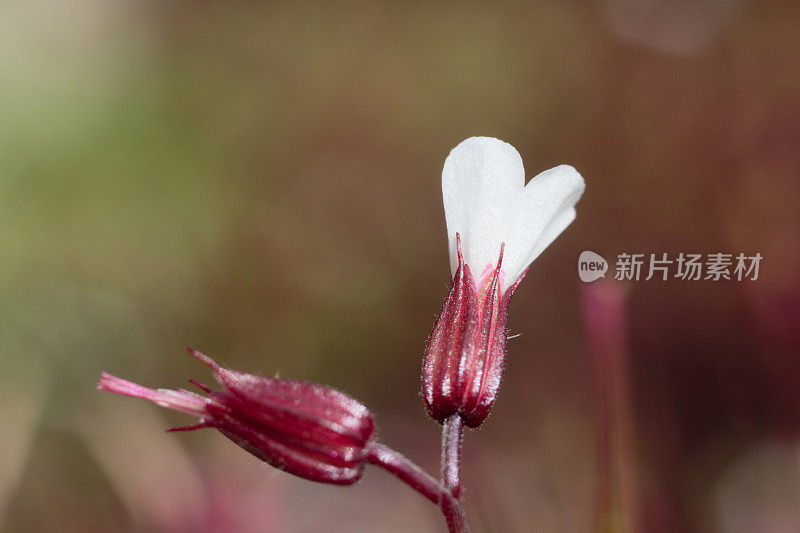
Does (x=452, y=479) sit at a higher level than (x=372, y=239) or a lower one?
lower

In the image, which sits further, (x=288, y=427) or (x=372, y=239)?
(x=372, y=239)

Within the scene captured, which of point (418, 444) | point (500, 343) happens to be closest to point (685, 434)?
point (418, 444)

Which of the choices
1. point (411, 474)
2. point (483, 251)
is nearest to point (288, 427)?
point (411, 474)

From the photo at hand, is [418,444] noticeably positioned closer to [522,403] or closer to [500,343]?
[522,403]

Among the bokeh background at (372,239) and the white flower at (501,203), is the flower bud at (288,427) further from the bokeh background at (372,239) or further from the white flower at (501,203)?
the bokeh background at (372,239)

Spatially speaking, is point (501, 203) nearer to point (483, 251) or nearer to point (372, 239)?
point (483, 251)

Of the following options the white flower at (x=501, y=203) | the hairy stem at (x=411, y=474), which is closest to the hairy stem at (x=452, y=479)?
the hairy stem at (x=411, y=474)

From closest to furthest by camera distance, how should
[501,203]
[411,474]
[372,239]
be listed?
[411,474] → [501,203] → [372,239]
